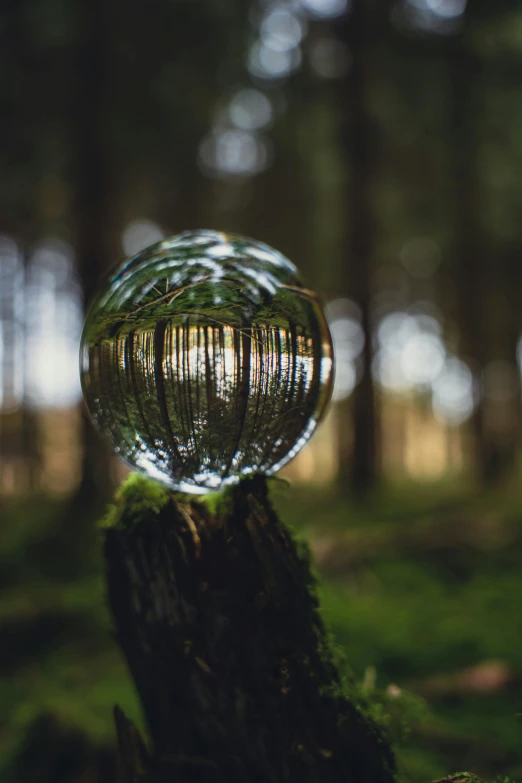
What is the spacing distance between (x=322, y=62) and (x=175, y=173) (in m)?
3.97

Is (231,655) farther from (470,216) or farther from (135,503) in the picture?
(470,216)

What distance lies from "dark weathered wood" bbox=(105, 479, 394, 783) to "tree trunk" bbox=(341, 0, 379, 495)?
7.81 m

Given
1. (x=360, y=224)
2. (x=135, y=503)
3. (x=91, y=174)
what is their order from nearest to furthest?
(x=135, y=503) → (x=91, y=174) → (x=360, y=224)

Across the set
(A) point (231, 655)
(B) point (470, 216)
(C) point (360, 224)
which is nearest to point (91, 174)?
(C) point (360, 224)

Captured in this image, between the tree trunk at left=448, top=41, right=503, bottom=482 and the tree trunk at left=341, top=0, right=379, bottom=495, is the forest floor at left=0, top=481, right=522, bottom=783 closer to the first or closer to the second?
the tree trunk at left=341, top=0, right=379, bottom=495

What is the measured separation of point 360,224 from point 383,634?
7.39 meters

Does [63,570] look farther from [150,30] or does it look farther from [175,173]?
[175,173]

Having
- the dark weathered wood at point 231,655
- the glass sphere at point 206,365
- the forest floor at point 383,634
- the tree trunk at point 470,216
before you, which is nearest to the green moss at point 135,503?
the dark weathered wood at point 231,655

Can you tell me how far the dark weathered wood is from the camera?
174 cm

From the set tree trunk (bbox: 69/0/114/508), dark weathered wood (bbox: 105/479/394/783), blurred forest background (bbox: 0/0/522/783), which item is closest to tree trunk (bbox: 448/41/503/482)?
blurred forest background (bbox: 0/0/522/783)

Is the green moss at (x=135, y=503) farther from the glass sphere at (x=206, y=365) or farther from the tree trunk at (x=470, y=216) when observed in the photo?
the tree trunk at (x=470, y=216)

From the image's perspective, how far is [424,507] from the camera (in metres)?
8.44

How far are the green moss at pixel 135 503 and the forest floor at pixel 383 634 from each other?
43cm

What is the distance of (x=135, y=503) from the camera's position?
1979mm
